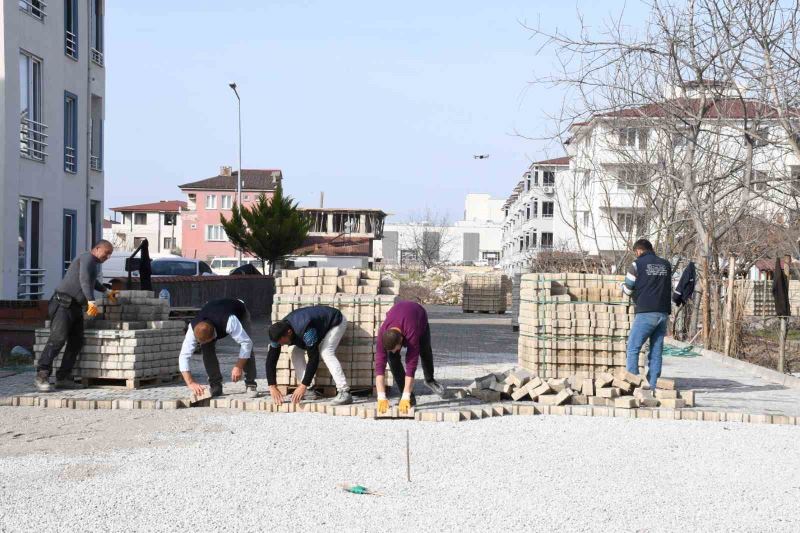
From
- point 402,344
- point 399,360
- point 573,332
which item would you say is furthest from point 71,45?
point 402,344

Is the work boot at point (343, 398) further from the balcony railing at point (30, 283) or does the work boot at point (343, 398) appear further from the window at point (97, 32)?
the window at point (97, 32)

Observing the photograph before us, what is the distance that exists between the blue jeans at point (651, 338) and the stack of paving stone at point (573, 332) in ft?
3.10

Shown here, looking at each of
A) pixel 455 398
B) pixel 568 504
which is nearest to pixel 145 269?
pixel 455 398

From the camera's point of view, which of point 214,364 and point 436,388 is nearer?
point 214,364

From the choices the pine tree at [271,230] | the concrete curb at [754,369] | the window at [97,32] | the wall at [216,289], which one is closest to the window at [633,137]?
the concrete curb at [754,369]

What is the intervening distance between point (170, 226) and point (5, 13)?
92723 millimetres

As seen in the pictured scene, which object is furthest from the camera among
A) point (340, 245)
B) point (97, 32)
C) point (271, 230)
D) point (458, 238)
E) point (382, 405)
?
point (458, 238)

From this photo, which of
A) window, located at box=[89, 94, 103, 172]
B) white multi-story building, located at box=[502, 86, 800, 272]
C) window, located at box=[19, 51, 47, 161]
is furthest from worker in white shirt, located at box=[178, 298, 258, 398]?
window, located at box=[89, 94, 103, 172]

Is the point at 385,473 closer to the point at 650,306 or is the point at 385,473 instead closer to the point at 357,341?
the point at 357,341

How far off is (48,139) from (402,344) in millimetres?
15083

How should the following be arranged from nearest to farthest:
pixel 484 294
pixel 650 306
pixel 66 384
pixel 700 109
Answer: pixel 650 306 → pixel 66 384 → pixel 700 109 → pixel 484 294

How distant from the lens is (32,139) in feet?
74.2

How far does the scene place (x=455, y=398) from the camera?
12.9 meters

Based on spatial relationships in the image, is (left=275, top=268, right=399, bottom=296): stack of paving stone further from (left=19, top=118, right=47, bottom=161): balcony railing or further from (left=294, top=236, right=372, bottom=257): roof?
(left=294, top=236, right=372, bottom=257): roof
